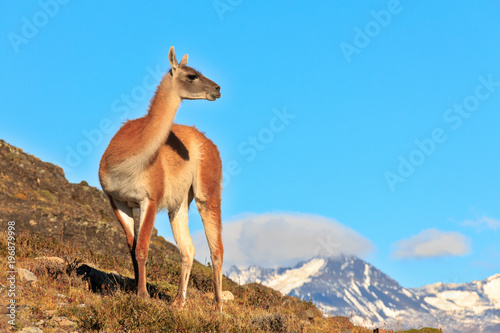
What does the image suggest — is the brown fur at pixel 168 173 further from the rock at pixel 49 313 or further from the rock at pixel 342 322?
the rock at pixel 342 322

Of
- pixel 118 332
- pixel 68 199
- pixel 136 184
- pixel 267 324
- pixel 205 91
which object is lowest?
pixel 118 332

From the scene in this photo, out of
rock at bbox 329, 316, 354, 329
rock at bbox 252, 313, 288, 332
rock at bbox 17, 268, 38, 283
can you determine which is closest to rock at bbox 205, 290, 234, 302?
rock at bbox 329, 316, 354, 329

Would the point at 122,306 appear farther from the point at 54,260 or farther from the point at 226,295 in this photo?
the point at 226,295

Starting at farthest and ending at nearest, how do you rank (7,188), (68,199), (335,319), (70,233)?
(68,199)
(7,188)
(70,233)
(335,319)

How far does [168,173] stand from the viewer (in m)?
11.2

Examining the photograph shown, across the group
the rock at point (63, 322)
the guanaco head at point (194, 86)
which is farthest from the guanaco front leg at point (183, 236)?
the rock at point (63, 322)

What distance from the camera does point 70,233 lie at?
17000mm

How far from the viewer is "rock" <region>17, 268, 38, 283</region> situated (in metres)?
10.9

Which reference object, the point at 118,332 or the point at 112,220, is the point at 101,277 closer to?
the point at 118,332

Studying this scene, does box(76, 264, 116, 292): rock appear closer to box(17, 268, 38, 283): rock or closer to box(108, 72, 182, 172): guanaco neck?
box(17, 268, 38, 283): rock

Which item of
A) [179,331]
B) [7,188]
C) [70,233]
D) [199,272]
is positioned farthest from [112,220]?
[179,331]

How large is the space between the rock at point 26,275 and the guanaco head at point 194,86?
4.54m

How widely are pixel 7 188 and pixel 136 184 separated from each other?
11497 mm

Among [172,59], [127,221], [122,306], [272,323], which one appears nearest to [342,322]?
[272,323]
